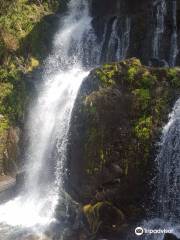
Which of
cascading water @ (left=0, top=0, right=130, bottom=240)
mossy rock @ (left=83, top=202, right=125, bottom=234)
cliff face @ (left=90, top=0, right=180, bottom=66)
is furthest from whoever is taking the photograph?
cliff face @ (left=90, top=0, right=180, bottom=66)

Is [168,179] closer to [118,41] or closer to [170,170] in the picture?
[170,170]

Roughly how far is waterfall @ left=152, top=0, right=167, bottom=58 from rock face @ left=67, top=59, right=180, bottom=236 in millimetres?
6031

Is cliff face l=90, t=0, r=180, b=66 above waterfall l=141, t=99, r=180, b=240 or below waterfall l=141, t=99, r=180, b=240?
above

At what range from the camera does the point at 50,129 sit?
21.1 m

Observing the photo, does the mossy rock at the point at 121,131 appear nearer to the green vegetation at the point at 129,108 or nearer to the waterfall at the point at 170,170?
the green vegetation at the point at 129,108

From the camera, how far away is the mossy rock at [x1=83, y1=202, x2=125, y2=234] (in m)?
15.7

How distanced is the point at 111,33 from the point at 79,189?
34.3 ft

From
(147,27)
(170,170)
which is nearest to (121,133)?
(170,170)

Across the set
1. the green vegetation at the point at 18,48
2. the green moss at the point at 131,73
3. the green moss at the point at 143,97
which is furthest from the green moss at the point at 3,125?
the green moss at the point at 143,97

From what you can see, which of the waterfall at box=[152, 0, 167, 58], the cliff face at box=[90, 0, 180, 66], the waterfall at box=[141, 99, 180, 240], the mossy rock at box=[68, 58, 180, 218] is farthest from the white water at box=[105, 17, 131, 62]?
the waterfall at box=[141, 99, 180, 240]

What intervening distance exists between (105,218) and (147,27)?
36.4 feet

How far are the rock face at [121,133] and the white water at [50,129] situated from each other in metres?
1.98

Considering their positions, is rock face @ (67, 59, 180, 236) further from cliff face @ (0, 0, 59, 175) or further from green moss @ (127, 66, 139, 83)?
cliff face @ (0, 0, 59, 175)

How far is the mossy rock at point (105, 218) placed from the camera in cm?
1573
